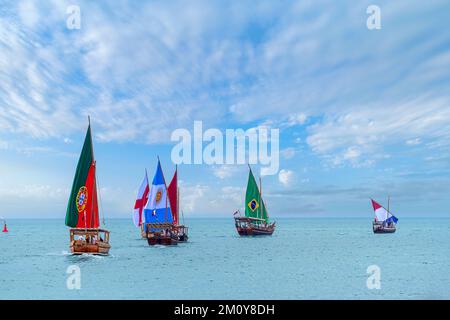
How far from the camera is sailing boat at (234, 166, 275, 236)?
83.1 meters

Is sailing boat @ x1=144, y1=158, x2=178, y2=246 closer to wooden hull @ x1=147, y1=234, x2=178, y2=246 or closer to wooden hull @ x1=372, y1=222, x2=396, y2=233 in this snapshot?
wooden hull @ x1=147, y1=234, x2=178, y2=246

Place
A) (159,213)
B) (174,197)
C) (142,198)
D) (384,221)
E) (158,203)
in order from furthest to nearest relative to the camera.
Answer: (384,221) → (142,198) → (174,197) → (158,203) → (159,213)

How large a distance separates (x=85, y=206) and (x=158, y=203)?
16.1m

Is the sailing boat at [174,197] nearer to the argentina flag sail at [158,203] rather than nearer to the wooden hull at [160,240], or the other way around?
the wooden hull at [160,240]

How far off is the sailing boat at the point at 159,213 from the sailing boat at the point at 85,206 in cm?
1438

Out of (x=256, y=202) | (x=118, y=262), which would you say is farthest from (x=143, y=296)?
(x=256, y=202)

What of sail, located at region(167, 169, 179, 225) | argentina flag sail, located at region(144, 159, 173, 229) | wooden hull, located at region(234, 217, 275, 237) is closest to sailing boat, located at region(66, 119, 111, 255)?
argentina flag sail, located at region(144, 159, 173, 229)

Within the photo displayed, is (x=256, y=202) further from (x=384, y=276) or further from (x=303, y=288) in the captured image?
(x=303, y=288)

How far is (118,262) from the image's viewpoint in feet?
153

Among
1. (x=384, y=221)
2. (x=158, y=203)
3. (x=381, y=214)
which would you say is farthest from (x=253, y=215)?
(x=384, y=221)

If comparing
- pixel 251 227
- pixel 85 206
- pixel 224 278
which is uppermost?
pixel 85 206

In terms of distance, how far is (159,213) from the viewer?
58750 millimetres

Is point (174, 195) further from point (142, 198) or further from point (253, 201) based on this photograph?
point (253, 201)
